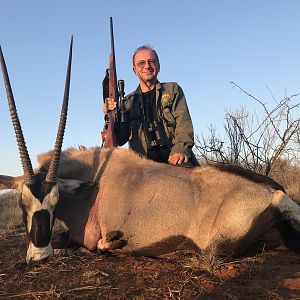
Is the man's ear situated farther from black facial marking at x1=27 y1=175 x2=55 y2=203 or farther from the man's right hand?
the man's right hand

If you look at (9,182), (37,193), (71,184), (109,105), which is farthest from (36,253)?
(109,105)

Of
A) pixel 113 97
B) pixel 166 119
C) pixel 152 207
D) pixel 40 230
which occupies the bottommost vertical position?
pixel 40 230

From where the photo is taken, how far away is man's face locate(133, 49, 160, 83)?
588 centimetres

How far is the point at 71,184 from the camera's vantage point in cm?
394

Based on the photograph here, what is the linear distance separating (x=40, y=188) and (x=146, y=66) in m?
2.82

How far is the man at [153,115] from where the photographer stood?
5555 millimetres

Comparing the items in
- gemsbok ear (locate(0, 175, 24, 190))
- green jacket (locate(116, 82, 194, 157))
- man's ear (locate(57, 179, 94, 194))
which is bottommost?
gemsbok ear (locate(0, 175, 24, 190))

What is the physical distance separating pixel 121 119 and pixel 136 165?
4.85 feet

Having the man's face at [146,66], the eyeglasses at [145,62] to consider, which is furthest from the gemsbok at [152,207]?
the eyeglasses at [145,62]

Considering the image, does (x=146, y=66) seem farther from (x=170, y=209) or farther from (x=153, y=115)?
(x=170, y=209)

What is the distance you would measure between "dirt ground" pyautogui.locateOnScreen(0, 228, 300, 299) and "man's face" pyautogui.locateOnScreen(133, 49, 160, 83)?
2.79 m

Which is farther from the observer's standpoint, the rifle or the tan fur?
the rifle

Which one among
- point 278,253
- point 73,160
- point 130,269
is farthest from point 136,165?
point 278,253

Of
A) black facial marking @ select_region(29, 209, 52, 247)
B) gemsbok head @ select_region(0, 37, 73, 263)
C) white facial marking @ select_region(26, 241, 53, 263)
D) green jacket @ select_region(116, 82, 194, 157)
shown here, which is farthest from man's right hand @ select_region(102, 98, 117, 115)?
white facial marking @ select_region(26, 241, 53, 263)
